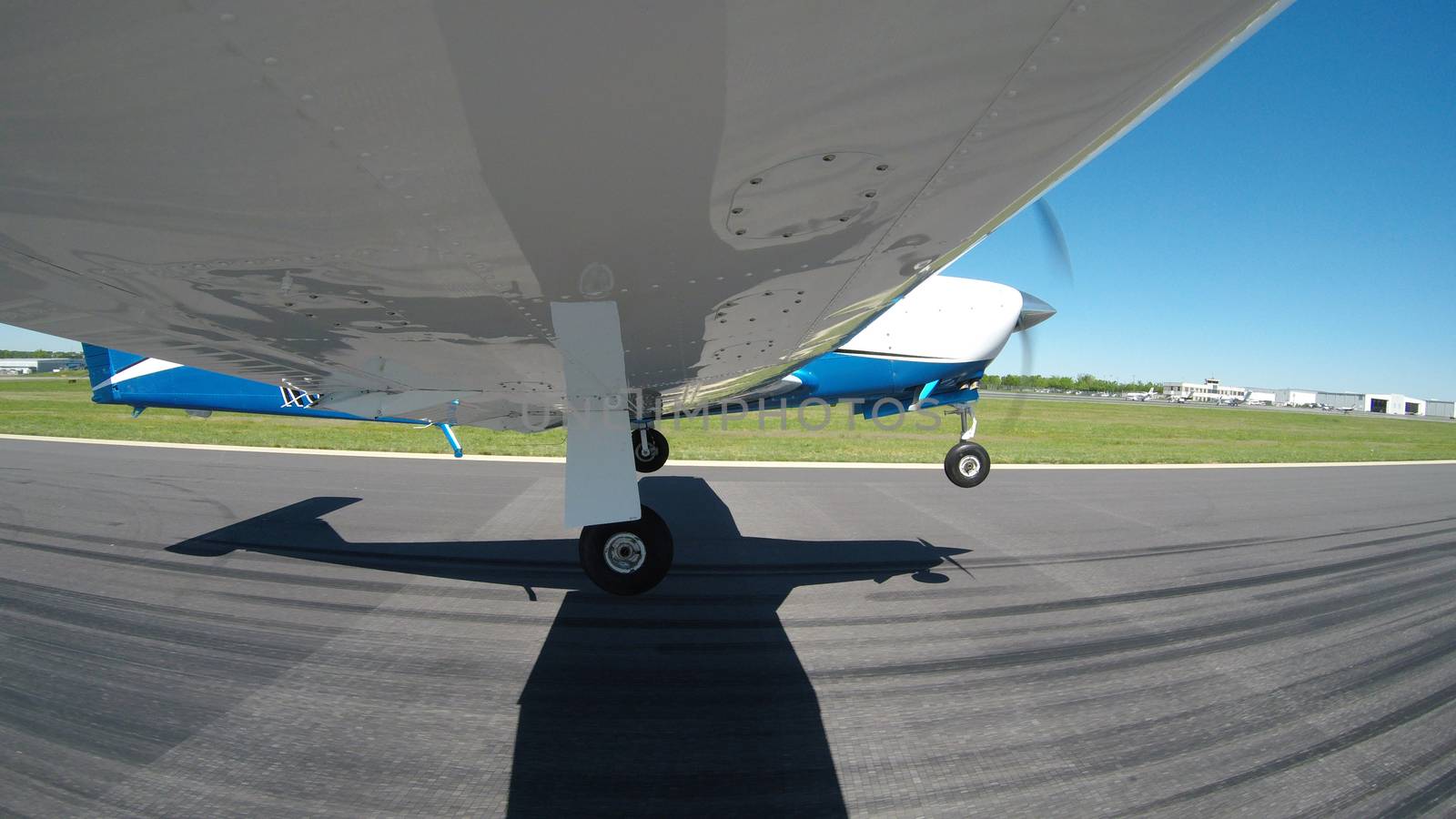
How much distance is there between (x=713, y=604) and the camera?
16.4 feet

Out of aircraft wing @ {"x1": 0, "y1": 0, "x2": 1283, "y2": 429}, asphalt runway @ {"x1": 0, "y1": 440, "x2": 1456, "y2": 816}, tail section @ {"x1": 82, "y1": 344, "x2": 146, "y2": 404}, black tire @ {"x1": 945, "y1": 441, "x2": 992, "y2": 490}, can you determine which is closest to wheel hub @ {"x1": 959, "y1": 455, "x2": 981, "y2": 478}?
black tire @ {"x1": 945, "y1": 441, "x2": 992, "y2": 490}

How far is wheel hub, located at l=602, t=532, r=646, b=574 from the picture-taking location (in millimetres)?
4848

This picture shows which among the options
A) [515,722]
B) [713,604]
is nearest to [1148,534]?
[713,604]

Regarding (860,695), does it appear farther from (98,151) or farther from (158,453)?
(158,453)

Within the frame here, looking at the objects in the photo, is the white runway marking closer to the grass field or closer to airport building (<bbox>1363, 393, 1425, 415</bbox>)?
the grass field

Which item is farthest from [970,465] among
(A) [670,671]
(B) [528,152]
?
(B) [528,152]

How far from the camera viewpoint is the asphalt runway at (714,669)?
2.88 m

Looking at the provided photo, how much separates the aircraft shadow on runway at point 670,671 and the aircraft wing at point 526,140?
2.20 m

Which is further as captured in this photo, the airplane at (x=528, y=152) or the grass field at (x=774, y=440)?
the grass field at (x=774, y=440)

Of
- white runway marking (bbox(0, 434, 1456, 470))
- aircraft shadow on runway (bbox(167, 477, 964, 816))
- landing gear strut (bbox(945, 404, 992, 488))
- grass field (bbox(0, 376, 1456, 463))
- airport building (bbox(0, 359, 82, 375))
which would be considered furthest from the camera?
airport building (bbox(0, 359, 82, 375))

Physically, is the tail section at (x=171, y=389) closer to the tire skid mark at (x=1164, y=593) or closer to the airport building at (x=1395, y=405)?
the tire skid mark at (x=1164, y=593)

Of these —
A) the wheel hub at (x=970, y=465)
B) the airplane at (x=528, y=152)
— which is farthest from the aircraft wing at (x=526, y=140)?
the wheel hub at (x=970, y=465)

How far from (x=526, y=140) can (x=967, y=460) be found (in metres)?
8.93

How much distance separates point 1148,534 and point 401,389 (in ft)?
28.0
